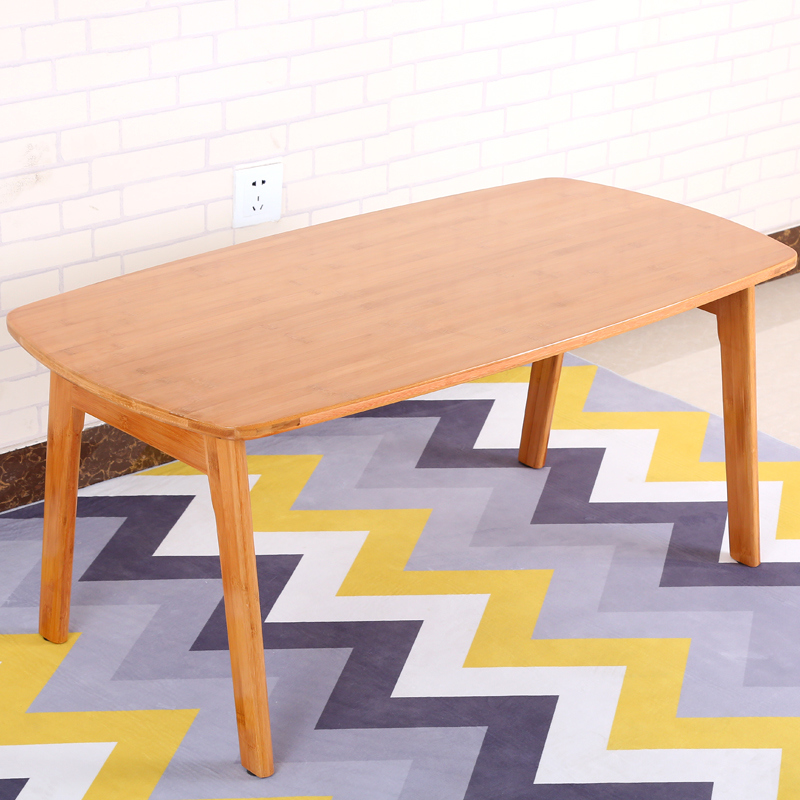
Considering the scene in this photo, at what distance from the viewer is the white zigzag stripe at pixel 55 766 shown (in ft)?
5.40

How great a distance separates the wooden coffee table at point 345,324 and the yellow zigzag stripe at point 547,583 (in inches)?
14.8

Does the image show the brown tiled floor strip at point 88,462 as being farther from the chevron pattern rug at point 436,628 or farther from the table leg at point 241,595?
the table leg at point 241,595

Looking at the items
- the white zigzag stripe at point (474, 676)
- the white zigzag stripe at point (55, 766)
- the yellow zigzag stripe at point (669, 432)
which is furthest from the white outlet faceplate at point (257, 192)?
the white zigzag stripe at point (55, 766)

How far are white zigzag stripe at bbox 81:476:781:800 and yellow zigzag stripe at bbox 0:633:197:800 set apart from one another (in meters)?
0.33

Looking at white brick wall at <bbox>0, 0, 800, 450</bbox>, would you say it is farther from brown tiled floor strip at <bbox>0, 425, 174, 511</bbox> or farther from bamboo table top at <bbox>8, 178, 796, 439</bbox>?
bamboo table top at <bbox>8, 178, 796, 439</bbox>

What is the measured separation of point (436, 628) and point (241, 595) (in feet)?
1.74

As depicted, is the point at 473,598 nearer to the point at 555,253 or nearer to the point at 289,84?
the point at 555,253

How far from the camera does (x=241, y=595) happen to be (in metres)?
1.56

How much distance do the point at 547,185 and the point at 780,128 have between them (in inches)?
59.1

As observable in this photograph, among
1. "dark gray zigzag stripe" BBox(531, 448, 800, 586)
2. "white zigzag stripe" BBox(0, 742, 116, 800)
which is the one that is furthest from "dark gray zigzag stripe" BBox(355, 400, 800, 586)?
"white zigzag stripe" BBox(0, 742, 116, 800)

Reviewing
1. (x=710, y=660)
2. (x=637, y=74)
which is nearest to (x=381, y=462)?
(x=710, y=660)

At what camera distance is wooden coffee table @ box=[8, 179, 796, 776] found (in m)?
1.49

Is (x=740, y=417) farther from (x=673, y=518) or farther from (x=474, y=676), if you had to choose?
(x=474, y=676)

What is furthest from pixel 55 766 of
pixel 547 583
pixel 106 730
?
pixel 547 583
